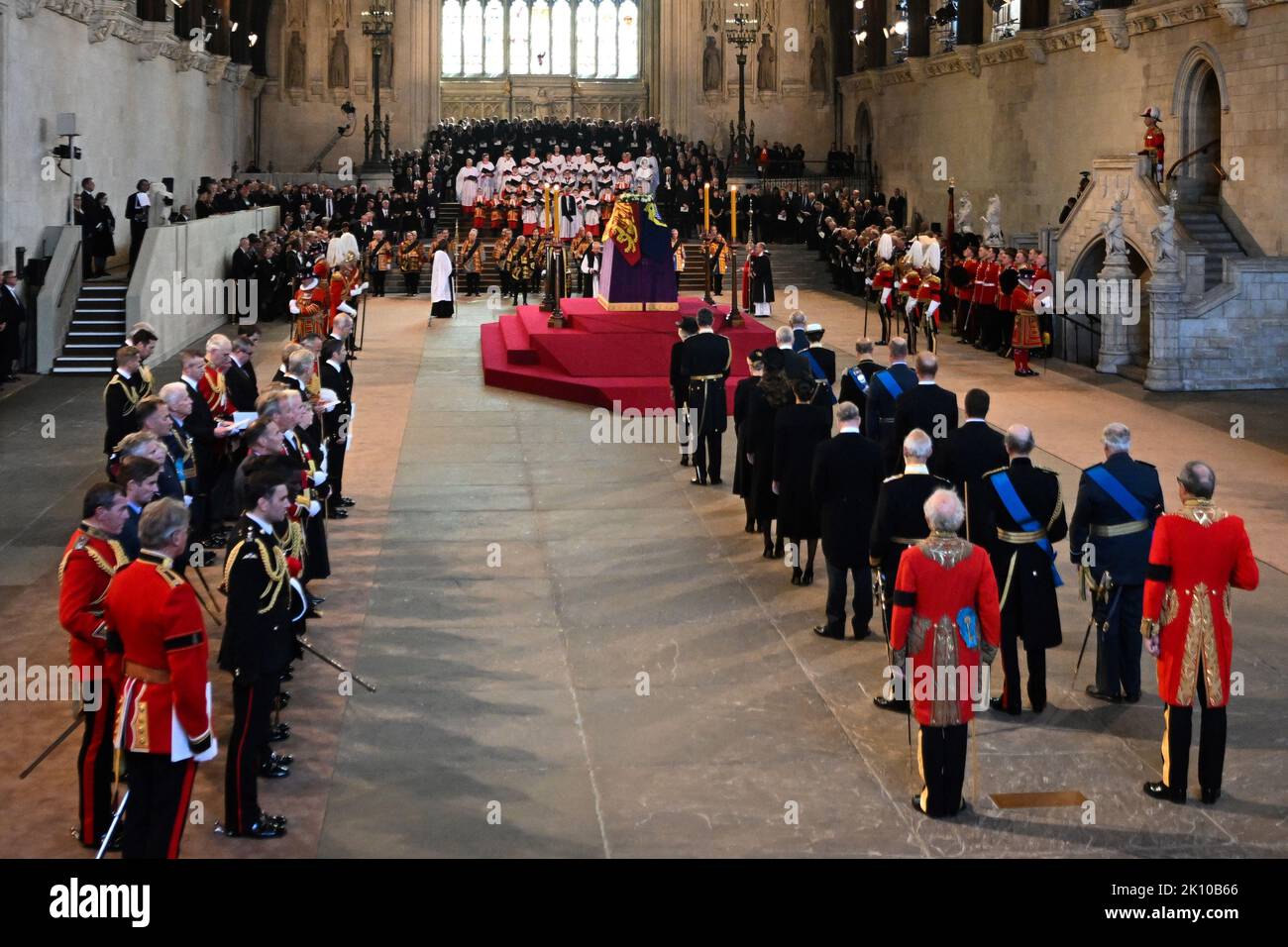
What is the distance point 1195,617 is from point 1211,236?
61.8 feet

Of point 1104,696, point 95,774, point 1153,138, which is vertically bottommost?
point 1104,696

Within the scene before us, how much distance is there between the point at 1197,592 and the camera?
7047 mm

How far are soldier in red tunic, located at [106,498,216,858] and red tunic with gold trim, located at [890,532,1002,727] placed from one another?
3042 mm

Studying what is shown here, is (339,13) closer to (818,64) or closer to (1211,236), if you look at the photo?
(818,64)

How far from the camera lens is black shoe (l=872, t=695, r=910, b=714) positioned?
833cm

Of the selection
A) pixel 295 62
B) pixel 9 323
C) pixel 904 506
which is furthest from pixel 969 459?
pixel 295 62

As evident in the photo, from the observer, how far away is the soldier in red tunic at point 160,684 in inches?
224

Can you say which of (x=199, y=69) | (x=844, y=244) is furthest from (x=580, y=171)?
(x=199, y=69)

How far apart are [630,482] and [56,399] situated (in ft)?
28.6

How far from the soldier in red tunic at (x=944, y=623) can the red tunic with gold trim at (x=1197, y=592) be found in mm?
903

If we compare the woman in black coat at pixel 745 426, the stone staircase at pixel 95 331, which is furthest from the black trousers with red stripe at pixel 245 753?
the stone staircase at pixel 95 331

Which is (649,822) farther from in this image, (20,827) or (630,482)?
(630,482)

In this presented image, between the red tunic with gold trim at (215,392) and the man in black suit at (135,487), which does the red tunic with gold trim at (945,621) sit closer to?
the man in black suit at (135,487)

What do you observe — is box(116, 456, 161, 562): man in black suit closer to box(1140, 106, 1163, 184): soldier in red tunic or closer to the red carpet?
the red carpet
